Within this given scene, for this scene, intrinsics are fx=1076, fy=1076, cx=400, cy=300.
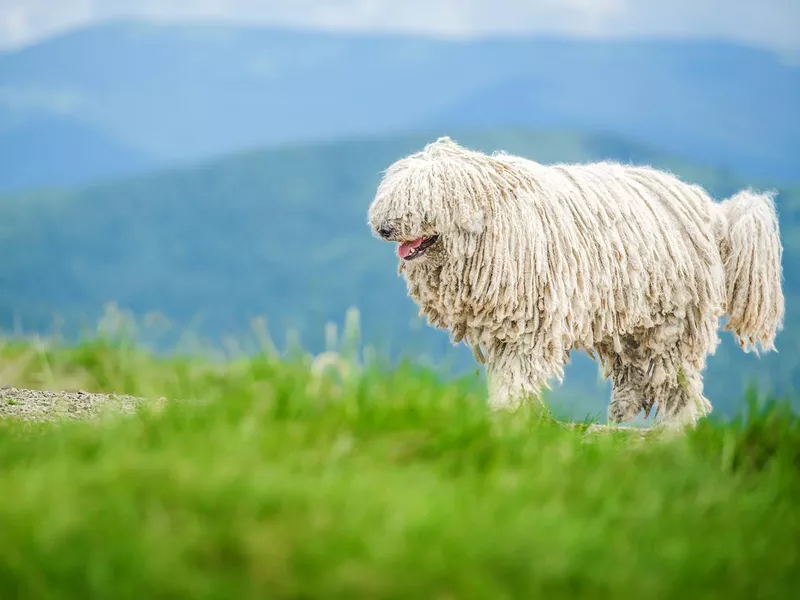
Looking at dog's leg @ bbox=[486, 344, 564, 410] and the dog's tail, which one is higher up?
the dog's tail

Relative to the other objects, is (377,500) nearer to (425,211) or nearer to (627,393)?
(425,211)

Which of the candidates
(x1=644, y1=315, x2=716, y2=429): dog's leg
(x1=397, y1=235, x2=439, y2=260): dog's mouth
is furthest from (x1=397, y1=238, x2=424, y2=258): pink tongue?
(x1=644, y1=315, x2=716, y2=429): dog's leg

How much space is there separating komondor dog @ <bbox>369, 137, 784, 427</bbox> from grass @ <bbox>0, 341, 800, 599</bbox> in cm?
139

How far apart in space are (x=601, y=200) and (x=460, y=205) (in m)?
1.04

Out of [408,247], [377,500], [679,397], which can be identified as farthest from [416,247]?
[377,500]

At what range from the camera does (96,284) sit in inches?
1008

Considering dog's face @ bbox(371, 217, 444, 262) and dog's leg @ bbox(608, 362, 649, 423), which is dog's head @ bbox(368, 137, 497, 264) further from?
dog's leg @ bbox(608, 362, 649, 423)

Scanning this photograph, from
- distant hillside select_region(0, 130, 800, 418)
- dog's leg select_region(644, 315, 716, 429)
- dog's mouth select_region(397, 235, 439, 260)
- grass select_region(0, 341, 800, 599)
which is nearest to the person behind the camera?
grass select_region(0, 341, 800, 599)

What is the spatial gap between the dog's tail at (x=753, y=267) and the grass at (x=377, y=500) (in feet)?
7.46

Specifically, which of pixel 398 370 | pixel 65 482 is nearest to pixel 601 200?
pixel 398 370

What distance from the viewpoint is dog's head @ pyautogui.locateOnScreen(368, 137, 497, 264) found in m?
5.45

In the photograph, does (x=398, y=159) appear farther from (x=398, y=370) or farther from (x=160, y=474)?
(x=160, y=474)

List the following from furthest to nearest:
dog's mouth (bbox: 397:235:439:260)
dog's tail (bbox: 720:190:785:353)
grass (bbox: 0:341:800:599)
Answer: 1. dog's tail (bbox: 720:190:785:353)
2. dog's mouth (bbox: 397:235:439:260)
3. grass (bbox: 0:341:800:599)

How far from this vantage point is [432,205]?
17.9ft
